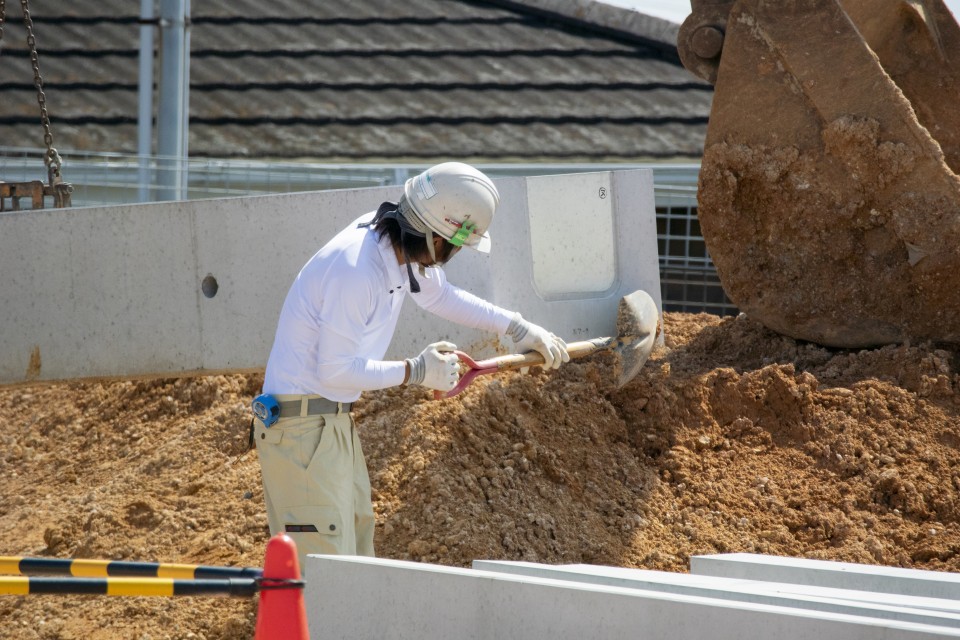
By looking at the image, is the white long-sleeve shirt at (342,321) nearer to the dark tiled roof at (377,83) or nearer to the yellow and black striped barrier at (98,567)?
the yellow and black striped barrier at (98,567)

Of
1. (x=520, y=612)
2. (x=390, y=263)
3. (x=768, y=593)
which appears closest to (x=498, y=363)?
(x=390, y=263)

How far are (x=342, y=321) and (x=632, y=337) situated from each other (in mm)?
1750

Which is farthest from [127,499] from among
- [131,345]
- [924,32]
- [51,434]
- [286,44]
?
[286,44]

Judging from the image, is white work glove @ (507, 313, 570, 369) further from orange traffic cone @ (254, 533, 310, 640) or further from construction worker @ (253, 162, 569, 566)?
orange traffic cone @ (254, 533, 310, 640)

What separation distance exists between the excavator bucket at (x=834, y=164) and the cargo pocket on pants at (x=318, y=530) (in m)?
2.80

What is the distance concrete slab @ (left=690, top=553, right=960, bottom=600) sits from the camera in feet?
11.4

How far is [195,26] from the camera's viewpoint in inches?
452

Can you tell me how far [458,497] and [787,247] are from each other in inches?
85.2

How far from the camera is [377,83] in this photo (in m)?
11.1

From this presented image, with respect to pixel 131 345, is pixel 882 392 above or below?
below

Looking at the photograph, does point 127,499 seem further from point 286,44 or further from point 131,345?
point 286,44

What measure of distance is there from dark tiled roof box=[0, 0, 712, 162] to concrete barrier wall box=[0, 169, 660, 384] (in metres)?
4.45

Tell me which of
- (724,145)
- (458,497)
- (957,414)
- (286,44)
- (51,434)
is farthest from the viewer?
(286,44)

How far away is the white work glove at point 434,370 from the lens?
153 inches
